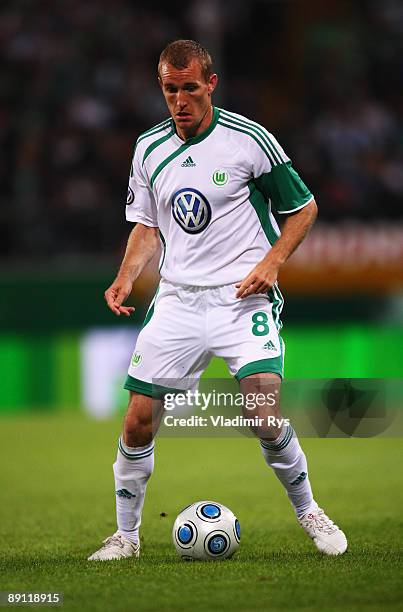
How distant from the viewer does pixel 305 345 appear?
43.2 ft

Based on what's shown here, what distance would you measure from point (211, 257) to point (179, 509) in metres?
2.58

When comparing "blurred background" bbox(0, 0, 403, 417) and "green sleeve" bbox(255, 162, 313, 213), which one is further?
"blurred background" bbox(0, 0, 403, 417)

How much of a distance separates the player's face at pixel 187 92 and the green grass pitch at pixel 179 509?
1995 millimetres

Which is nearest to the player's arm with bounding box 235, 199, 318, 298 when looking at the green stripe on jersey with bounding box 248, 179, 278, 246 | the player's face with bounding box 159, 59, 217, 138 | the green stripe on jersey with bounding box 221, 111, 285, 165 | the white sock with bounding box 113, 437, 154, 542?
the green stripe on jersey with bounding box 248, 179, 278, 246

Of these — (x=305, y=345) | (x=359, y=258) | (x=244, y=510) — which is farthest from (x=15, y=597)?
(x=359, y=258)

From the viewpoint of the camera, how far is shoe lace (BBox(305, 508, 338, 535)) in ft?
17.7

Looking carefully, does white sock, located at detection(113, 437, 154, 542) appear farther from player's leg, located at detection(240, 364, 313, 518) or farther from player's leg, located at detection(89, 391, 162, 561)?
player's leg, located at detection(240, 364, 313, 518)

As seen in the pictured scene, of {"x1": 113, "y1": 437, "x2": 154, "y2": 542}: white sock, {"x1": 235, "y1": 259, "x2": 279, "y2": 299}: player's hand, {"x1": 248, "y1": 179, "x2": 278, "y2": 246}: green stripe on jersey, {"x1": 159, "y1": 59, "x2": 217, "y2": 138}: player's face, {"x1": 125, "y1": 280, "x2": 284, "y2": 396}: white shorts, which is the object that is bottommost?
{"x1": 113, "y1": 437, "x2": 154, "y2": 542}: white sock

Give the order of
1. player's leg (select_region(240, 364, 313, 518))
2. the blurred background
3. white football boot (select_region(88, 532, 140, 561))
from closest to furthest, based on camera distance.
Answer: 1. player's leg (select_region(240, 364, 313, 518))
2. white football boot (select_region(88, 532, 140, 561))
3. the blurred background

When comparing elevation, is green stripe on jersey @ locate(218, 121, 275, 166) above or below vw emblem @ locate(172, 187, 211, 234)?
above

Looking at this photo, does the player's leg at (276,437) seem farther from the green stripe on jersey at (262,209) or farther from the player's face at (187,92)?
the player's face at (187,92)

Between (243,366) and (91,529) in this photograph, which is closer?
(243,366)

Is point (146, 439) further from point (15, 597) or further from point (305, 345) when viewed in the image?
point (305, 345)

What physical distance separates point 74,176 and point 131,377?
9.78 meters
